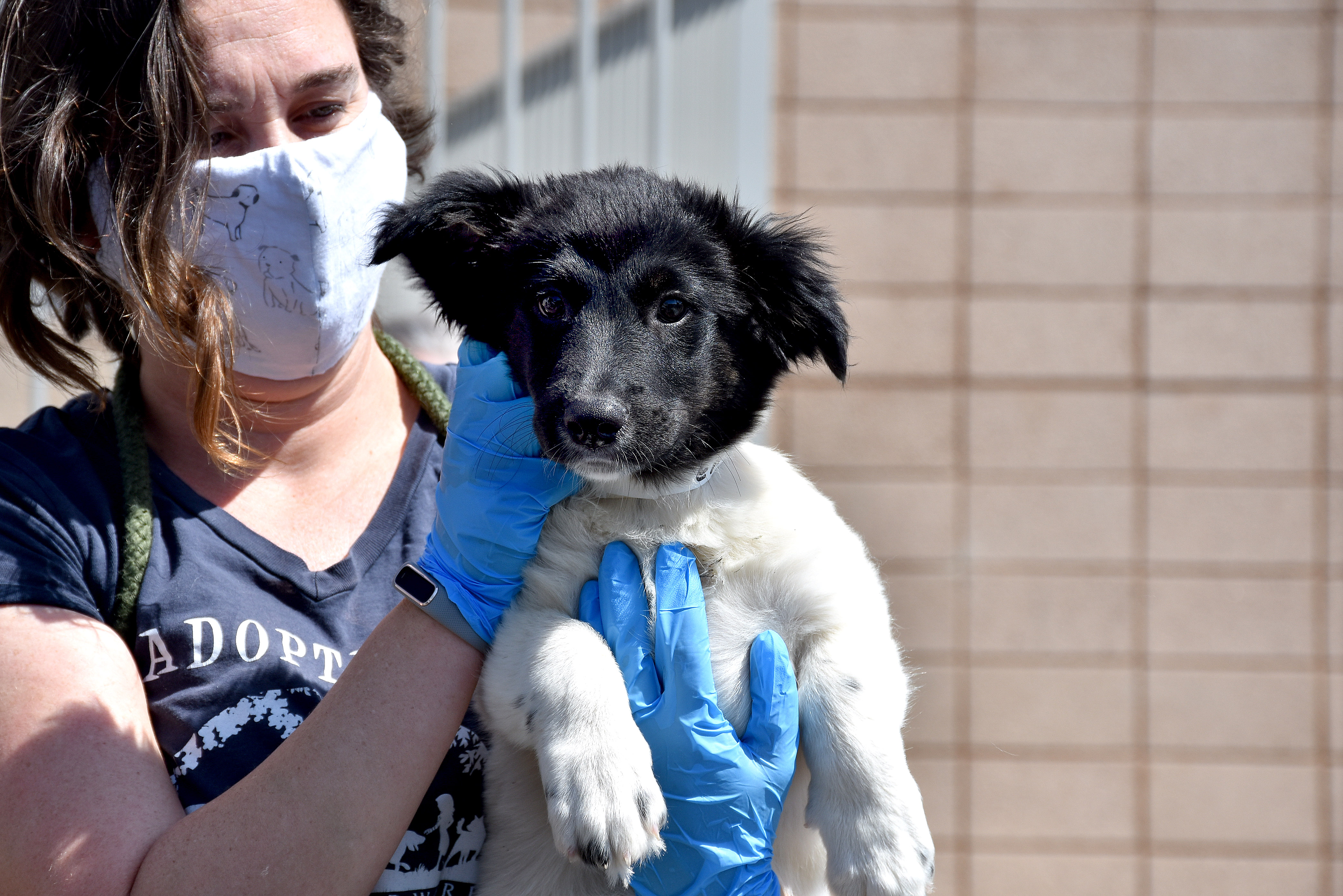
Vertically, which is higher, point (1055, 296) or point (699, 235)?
point (1055, 296)

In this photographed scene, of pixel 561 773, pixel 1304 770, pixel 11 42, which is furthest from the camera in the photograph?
pixel 1304 770

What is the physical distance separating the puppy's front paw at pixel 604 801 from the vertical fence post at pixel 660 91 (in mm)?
3303

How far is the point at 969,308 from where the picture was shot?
5.31 metres

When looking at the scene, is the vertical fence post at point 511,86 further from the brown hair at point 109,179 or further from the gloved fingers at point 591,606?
the gloved fingers at point 591,606

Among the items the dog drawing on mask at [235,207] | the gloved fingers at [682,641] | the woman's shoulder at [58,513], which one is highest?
the dog drawing on mask at [235,207]

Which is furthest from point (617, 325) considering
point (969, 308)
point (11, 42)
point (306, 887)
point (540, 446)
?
point (969, 308)

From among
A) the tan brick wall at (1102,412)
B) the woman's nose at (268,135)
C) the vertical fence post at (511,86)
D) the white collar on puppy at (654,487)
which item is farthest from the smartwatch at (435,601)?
the tan brick wall at (1102,412)

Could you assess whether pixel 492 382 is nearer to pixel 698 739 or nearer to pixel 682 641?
pixel 682 641

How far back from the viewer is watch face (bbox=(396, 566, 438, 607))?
1755 mm

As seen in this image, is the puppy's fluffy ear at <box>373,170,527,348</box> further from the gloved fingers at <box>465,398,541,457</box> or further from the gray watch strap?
the gray watch strap

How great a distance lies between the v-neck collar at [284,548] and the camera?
6.31ft

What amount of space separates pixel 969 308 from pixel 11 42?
14.3ft

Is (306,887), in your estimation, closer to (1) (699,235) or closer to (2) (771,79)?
(1) (699,235)

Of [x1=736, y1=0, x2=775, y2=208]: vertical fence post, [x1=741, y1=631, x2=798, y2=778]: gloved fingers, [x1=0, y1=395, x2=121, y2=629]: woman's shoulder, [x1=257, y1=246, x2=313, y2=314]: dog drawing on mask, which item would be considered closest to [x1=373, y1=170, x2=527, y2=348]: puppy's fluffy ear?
[x1=257, y1=246, x2=313, y2=314]: dog drawing on mask
